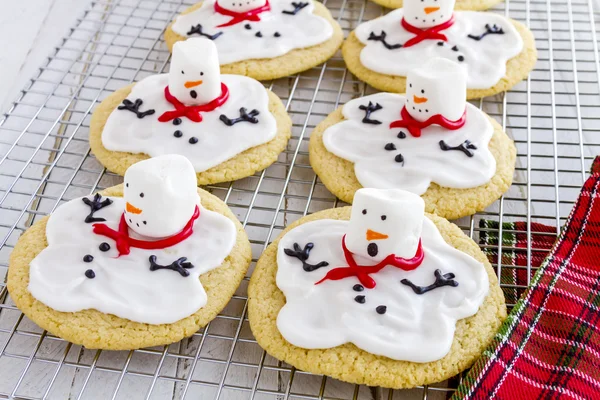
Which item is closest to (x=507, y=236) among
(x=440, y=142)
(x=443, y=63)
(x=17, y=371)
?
(x=440, y=142)

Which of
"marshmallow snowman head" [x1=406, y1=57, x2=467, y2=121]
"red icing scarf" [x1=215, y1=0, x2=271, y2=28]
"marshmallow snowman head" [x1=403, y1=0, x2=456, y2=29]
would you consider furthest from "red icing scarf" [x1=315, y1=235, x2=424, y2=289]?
"red icing scarf" [x1=215, y1=0, x2=271, y2=28]

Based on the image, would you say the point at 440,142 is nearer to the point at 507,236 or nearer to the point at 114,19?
the point at 507,236

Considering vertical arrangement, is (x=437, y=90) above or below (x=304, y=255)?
above

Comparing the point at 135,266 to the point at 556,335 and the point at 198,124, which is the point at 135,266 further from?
the point at 556,335

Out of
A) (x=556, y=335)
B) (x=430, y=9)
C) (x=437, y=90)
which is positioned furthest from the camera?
(x=430, y=9)

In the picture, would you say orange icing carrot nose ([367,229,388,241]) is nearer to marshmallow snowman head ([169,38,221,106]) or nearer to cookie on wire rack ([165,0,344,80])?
marshmallow snowman head ([169,38,221,106])

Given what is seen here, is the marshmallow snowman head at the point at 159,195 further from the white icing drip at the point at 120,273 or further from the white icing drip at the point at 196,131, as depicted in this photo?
the white icing drip at the point at 196,131

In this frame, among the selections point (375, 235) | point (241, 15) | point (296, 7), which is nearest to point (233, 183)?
point (375, 235)
